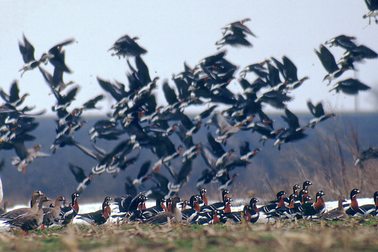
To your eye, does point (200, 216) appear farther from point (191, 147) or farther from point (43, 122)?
point (43, 122)

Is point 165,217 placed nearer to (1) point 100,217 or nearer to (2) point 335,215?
(1) point 100,217

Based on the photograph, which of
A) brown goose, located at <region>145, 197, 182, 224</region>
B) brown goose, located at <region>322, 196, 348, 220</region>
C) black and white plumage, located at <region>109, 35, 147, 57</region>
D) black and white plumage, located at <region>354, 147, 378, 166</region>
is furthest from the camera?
black and white plumage, located at <region>354, 147, 378, 166</region>

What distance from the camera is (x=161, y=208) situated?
19.1ft

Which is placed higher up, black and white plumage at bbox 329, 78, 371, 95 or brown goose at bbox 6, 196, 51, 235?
black and white plumage at bbox 329, 78, 371, 95

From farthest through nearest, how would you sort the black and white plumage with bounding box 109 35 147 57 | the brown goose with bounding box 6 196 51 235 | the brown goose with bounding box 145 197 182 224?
the black and white plumage with bounding box 109 35 147 57 → the brown goose with bounding box 145 197 182 224 → the brown goose with bounding box 6 196 51 235

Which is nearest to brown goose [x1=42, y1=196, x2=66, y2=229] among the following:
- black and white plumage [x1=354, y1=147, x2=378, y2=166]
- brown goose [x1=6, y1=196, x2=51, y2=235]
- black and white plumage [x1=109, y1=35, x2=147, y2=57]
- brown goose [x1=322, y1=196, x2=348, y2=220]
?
brown goose [x1=6, y1=196, x2=51, y2=235]

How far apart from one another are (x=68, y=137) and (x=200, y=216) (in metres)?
3.60

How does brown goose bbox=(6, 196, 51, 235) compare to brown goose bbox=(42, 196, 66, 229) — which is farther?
brown goose bbox=(42, 196, 66, 229)

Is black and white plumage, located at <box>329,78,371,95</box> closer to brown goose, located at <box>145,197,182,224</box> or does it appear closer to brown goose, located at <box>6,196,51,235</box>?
brown goose, located at <box>145,197,182,224</box>

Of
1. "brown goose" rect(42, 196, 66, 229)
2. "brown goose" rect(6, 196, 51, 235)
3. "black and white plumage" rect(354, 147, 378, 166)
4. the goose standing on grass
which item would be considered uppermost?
"brown goose" rect(6, 196, 51, 235)

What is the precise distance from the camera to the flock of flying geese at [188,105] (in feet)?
21.7

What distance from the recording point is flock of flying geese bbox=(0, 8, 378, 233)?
21.7 ft

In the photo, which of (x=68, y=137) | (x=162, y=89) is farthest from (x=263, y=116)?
(x=68, y=137)

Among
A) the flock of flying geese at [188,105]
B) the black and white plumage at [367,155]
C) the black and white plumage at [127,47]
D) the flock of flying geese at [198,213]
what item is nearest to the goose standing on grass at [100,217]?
the flock of flying geese at [198,213]
